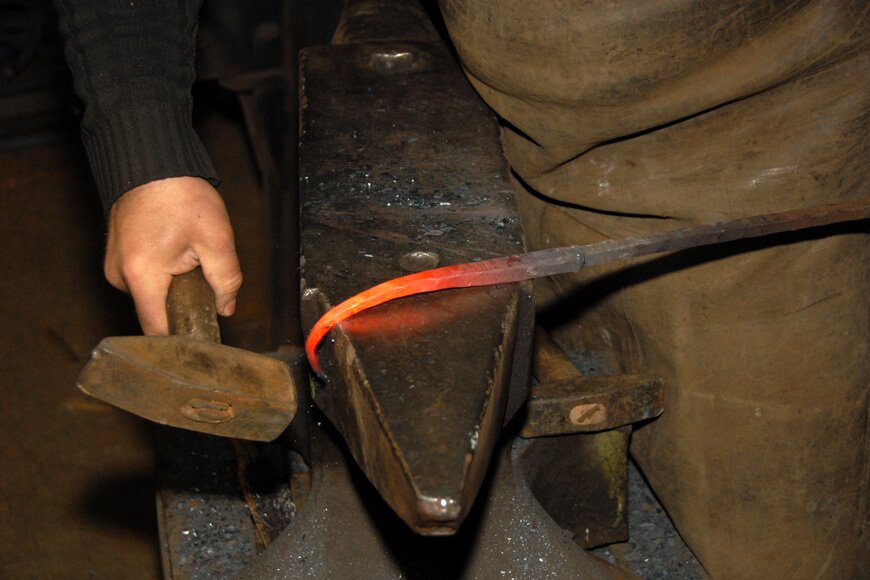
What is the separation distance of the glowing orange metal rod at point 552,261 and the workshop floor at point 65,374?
3.91 feet

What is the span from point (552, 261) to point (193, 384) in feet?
1.23

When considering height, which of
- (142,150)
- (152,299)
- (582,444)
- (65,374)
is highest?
(142,150)

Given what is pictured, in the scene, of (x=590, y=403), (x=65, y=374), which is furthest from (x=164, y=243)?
(x=65, y=374)

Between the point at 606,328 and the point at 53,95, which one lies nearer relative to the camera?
the point at 606,328

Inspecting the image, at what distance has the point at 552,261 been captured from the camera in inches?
41.6

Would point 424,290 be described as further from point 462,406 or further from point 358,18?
point 358,18

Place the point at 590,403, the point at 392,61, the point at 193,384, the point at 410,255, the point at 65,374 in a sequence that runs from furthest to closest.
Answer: the point at 65,374 < the point at 392,61 < the point at 590,403 < the point at 410,255 < the point at 193,384

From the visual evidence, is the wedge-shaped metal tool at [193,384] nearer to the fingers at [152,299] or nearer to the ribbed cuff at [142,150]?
the fingers at [152,299]

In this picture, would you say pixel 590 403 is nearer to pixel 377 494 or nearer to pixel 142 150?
pixel 377 494

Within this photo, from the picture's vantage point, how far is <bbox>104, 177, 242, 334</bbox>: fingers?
3.76 ft

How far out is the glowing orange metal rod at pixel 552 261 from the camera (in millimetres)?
996

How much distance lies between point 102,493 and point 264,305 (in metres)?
0.59

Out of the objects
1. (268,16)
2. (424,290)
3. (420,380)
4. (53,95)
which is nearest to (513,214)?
(424,290)

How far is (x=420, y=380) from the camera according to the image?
917 millimetres
